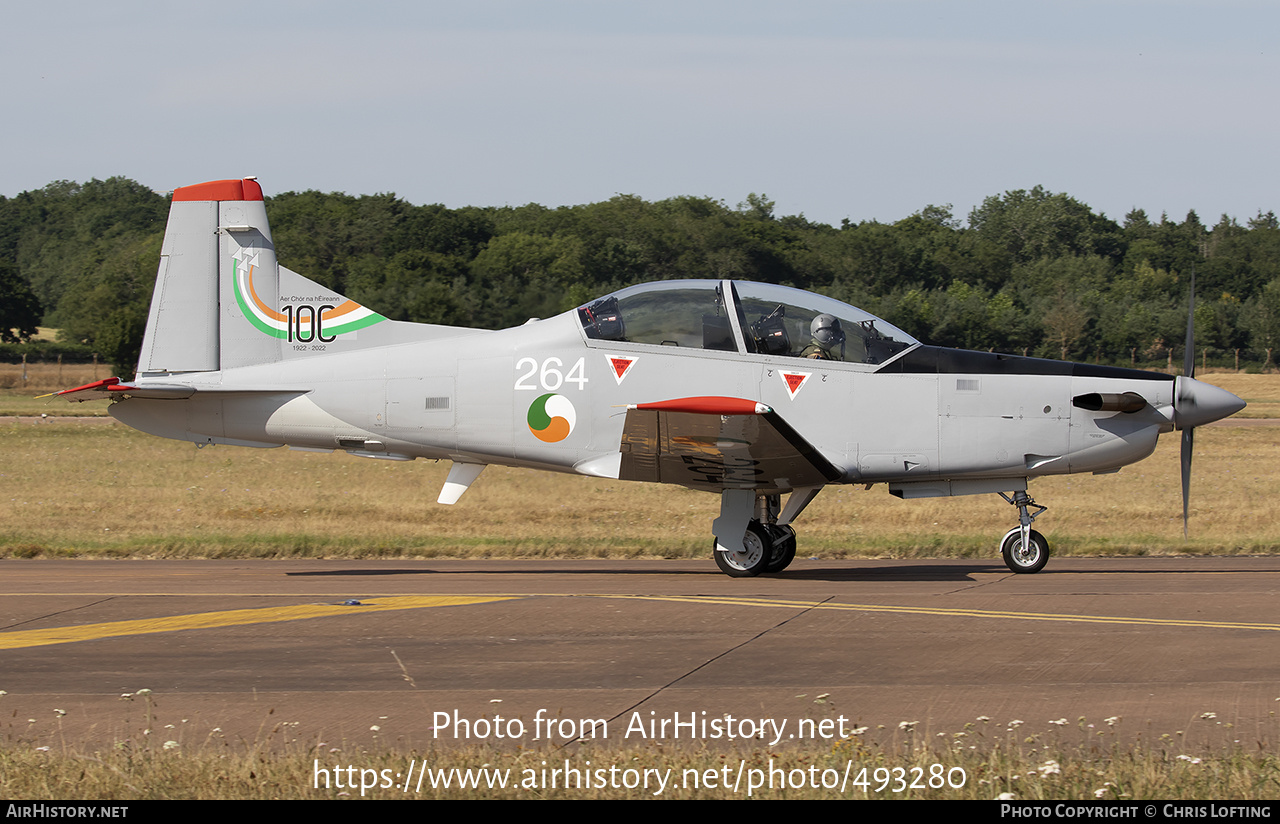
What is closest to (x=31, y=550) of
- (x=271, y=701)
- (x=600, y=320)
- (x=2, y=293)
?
(x=600, y=320)

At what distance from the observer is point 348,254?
36.6m

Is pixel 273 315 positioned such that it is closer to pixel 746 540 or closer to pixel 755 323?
pixel 755 323

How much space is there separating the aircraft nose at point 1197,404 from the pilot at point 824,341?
310 cm

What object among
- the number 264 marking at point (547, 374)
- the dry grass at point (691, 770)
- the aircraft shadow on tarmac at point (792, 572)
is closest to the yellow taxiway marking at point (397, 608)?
the aircraft shadow on tarmac at point (792, 572)

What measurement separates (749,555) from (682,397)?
171 centimetres

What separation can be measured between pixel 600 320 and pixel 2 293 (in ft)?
207

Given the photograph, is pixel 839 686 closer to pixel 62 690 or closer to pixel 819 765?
pixel 819 765

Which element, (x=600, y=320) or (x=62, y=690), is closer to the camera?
(x=62, y=690)

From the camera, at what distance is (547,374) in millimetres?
10922

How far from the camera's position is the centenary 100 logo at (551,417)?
35.8 feet

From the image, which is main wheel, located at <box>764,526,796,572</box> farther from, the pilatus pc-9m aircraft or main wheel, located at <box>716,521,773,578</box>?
main wheel, located at <box>716,521,773,578</box>

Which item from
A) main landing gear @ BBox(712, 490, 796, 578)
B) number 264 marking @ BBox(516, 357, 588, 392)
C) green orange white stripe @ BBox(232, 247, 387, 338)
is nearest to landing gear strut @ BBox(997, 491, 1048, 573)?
main landing gear @ BBox(712, 490, 796, 578)

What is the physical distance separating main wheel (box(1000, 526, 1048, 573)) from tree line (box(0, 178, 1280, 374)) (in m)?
9.44
